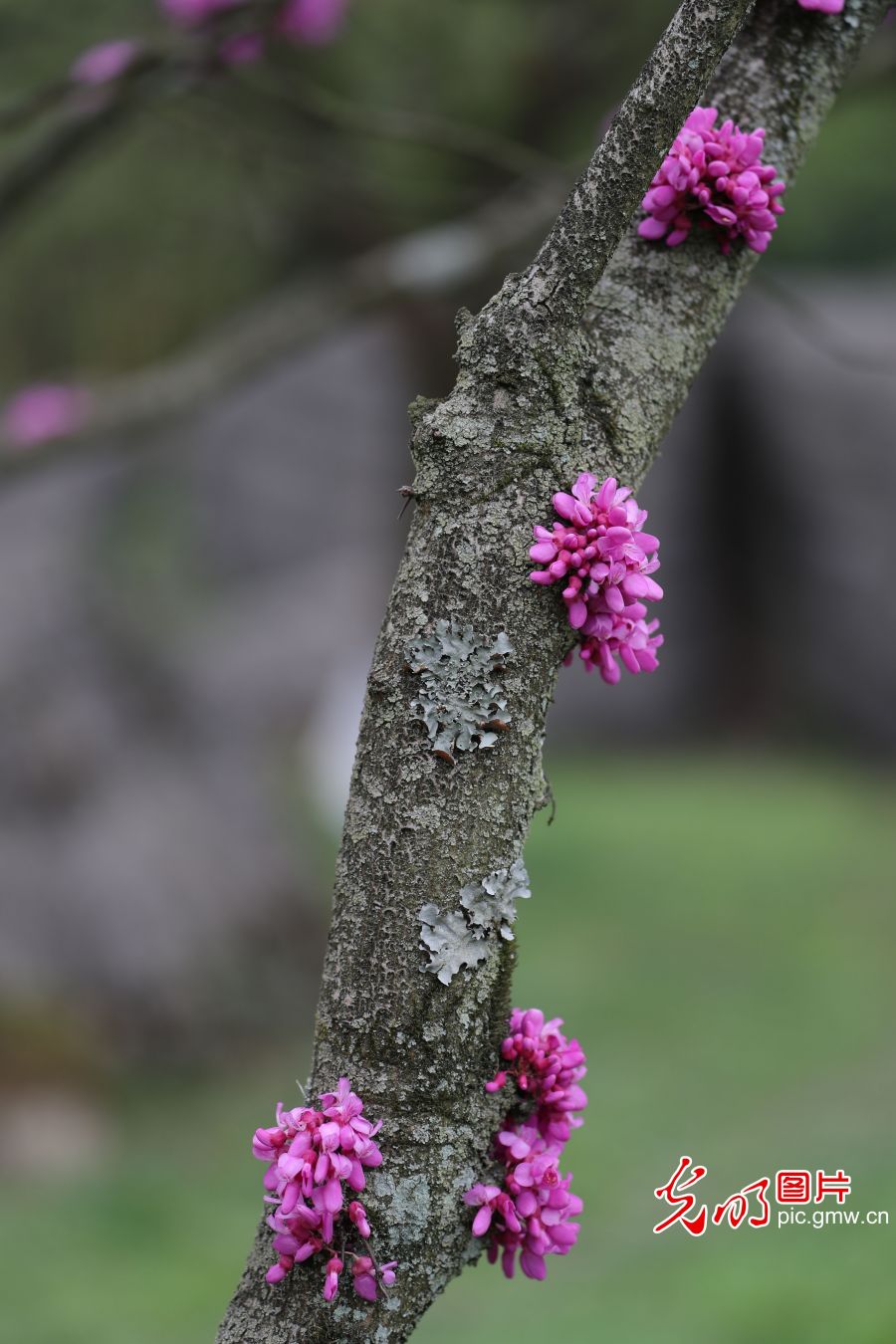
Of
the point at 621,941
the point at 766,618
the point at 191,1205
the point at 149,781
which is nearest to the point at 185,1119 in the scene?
the point at 191,1205

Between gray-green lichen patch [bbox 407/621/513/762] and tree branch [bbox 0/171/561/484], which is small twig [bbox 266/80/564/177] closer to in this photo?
tree branch [bbox 0/171/561/484]

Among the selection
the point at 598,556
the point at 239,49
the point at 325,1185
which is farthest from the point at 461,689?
the point at 239,49

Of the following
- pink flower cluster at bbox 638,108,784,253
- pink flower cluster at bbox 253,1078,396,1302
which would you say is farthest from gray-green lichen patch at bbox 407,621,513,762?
pink flower cluster at bbox 638,108,784,253

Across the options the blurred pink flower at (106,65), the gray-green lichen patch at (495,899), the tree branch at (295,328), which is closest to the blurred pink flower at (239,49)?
the blurred pink flower at (106,65)

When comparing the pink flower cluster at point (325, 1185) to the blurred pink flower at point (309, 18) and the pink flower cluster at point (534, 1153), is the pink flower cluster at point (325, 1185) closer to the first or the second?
the pink flower cluster at point (534, 1153)

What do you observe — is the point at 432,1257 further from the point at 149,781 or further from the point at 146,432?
the point at 149,781
